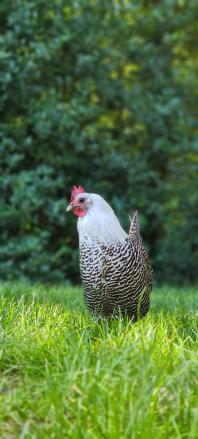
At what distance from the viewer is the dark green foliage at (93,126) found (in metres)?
7.87

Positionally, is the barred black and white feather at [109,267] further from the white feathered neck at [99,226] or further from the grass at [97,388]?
the grass at [97,388]

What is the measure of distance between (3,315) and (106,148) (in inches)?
208

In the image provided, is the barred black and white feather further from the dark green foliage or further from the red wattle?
the dark green foliage

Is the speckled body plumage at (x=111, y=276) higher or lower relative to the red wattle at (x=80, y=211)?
lower

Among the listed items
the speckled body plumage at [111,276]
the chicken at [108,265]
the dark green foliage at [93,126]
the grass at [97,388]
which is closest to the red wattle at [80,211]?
the chicken at [108,265]

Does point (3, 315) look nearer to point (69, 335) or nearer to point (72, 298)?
point (69, 335)

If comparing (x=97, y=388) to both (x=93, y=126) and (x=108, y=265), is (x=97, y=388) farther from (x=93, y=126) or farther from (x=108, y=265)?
(x=93, y=126)

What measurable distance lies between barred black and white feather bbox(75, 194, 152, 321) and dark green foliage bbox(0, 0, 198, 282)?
390 centimetres

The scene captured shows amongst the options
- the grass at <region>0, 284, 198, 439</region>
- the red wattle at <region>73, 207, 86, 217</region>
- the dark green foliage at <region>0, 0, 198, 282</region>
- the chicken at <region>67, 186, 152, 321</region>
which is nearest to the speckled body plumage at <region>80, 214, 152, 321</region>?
the chicken at <region>67, 186, 152, 321</region>

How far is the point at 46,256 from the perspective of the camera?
784cm

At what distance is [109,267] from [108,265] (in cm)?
1

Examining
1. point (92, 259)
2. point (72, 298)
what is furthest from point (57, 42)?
point (92, 259)

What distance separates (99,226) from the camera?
146 inches

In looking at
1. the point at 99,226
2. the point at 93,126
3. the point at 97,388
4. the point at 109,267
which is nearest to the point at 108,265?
the point at 109,267
